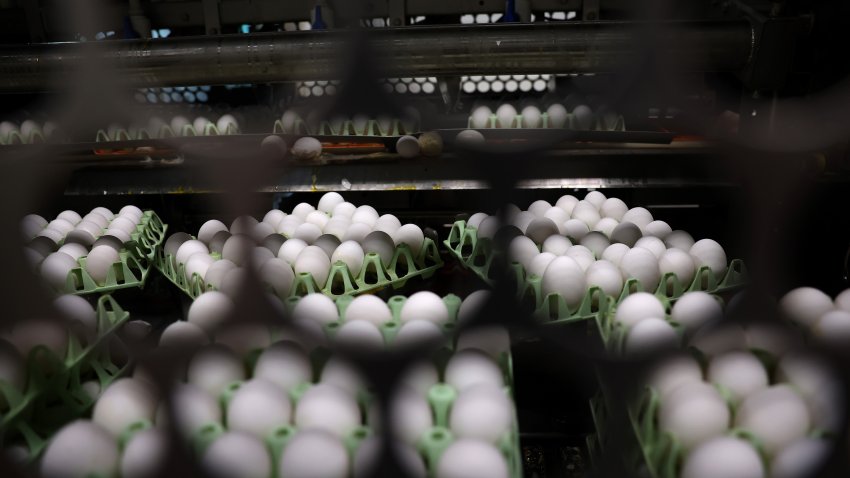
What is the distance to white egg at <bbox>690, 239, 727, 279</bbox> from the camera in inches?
52.6

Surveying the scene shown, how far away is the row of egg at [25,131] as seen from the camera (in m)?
2.32

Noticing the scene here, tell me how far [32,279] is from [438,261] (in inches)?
37.2

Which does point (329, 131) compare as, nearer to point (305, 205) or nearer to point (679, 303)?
point (305, 205)

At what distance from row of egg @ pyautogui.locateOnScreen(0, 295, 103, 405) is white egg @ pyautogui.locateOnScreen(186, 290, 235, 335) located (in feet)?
0.63

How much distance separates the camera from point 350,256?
1444 mm

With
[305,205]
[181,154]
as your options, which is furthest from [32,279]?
[181,154]

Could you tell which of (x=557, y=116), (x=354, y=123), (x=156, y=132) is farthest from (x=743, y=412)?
(x=156, y=132)

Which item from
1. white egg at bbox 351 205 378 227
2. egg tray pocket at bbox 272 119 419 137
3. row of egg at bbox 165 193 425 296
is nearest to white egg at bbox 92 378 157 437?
row of egg at bbox 165 193 425 296

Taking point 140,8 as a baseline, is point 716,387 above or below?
below

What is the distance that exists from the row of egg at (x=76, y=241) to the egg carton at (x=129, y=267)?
1 centimetres

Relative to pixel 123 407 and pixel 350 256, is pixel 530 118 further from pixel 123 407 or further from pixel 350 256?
pixel 123 407

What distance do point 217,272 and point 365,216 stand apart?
47 centimetres

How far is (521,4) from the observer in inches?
82.3

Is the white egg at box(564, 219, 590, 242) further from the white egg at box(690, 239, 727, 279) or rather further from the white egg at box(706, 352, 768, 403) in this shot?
the white egg at box(706, 352, 768, 403)
